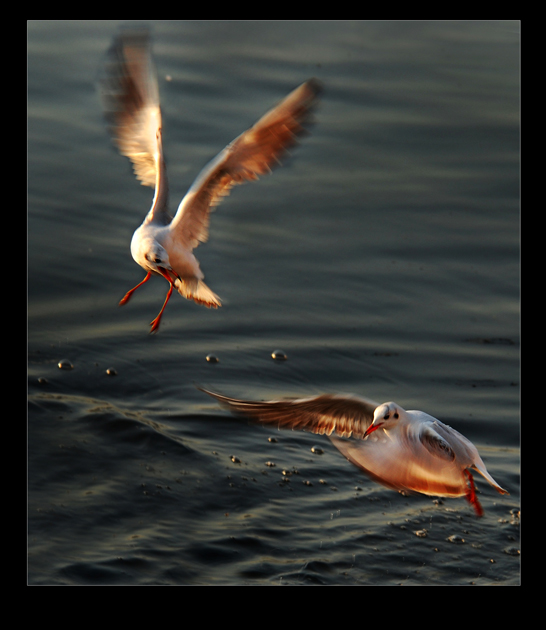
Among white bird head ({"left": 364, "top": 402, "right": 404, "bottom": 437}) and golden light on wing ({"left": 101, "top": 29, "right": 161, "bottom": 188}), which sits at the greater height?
golden light on wing ({"left": 101, "top": 29, "right": 161, "bottom": 188})

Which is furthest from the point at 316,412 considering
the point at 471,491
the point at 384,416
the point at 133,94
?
the point at 133,94

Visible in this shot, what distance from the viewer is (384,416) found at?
183 centimetres

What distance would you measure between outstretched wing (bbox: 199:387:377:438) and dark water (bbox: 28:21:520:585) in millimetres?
438

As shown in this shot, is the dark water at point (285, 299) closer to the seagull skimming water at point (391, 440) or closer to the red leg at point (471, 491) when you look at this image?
the red leg at point (471, 491)

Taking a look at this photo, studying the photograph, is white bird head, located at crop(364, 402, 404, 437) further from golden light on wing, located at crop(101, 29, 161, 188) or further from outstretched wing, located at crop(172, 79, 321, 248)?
golden light on wing, located at crop(101, 29, 161, 188)

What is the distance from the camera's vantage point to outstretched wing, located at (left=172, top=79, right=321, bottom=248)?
1949mm

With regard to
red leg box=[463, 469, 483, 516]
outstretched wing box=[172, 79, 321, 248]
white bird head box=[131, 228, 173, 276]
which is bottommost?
red leg box=[463, 469, 483, 516]

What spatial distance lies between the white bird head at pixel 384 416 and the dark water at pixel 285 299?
501 mm

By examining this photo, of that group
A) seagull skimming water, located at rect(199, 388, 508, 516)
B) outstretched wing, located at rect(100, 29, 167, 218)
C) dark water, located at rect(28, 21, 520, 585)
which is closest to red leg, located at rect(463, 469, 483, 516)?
seagull skimming water, located at rect(199, 388, 508, 516)

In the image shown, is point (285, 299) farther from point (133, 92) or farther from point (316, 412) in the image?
point (316, 412)

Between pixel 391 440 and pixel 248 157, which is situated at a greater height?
pixel 248 157

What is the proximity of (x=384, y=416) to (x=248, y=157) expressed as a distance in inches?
29.6

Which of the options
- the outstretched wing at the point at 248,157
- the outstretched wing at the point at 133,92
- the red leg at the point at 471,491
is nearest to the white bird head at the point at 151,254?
the outstretched wing at the point at 248,157

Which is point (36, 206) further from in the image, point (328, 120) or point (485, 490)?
point (485, 490)
